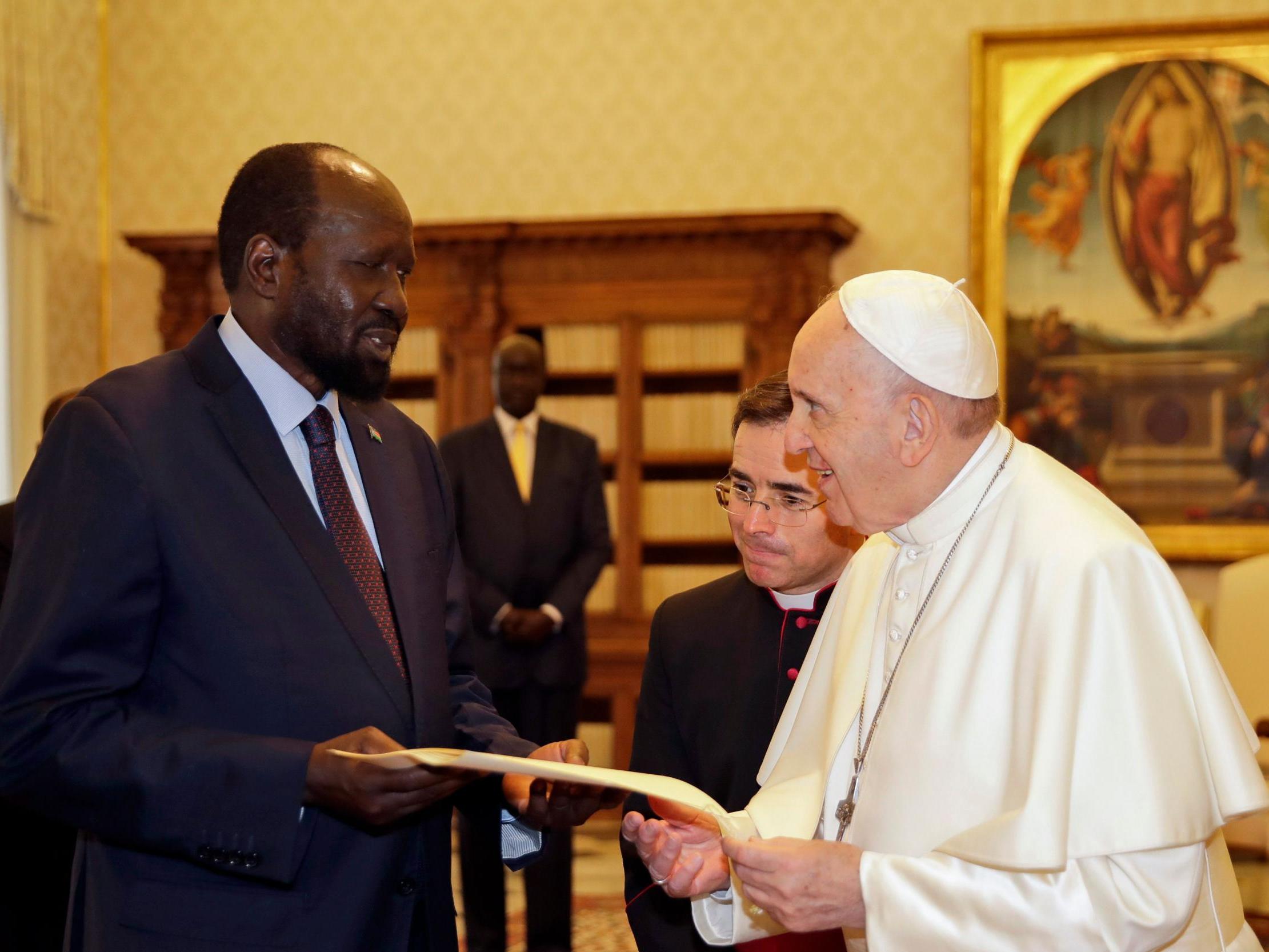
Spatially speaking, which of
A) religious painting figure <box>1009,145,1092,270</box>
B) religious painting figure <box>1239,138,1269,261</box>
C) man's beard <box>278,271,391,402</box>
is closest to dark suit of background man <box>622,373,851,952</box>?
man's beard <box>278,271,391,402</box>

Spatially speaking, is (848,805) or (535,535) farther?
(535,535)

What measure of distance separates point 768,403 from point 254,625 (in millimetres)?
1068

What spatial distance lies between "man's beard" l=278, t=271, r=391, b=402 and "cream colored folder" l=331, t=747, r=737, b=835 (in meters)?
0.65

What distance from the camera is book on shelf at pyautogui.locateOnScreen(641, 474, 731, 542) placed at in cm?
801

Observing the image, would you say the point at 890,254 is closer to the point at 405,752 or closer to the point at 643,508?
the point at 643,508

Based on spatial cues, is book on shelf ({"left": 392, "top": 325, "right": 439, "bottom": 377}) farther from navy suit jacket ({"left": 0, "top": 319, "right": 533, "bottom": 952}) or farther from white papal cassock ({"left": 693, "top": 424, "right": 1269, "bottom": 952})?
white papal cassock ({"left": 693, "top": 424, "right": 1269, "bottom": 952})

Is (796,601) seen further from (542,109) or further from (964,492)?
(542,109)

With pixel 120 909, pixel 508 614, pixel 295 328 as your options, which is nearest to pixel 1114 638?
pixel 295 328

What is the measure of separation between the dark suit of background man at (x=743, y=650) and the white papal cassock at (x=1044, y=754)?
355 millimetres

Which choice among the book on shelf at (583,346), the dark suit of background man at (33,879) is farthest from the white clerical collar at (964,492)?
the book on shelf at (583,346)

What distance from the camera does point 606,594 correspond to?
8.03m

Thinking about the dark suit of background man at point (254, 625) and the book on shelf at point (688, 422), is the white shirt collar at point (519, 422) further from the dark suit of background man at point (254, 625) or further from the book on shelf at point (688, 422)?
the dark suit of background man at point (254, 625)

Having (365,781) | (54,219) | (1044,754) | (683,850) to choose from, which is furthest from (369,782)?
(54,219)

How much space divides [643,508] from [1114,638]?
6.26m
